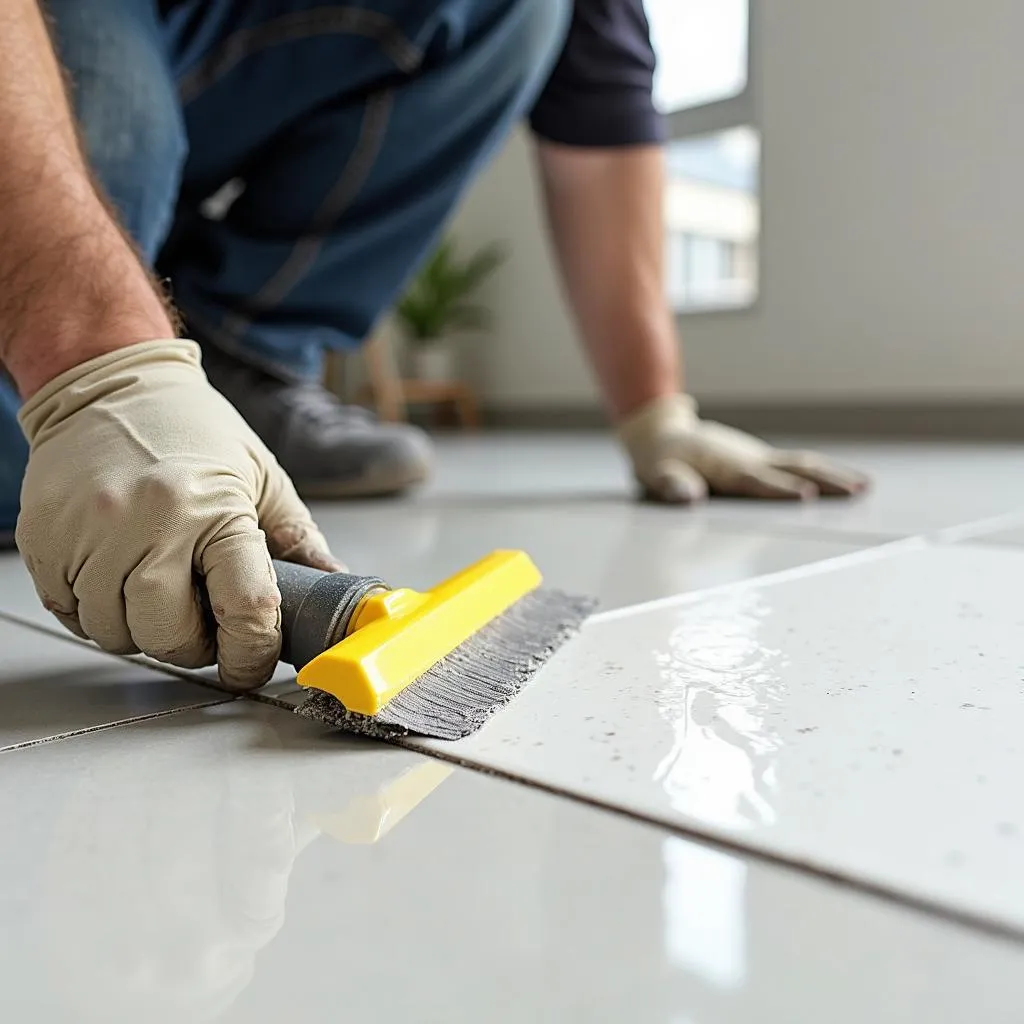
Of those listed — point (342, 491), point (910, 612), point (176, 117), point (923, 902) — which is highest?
point (176, 117)

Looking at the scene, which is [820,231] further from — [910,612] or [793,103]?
[910,612]

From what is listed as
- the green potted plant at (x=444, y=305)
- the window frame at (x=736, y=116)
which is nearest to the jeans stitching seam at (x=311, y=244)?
the window frame at (x=736, y=116)

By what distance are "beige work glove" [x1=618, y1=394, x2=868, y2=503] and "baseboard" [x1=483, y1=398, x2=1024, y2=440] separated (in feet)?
5.00

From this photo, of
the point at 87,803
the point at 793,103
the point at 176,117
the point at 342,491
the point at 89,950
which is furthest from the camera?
the point at 793,103

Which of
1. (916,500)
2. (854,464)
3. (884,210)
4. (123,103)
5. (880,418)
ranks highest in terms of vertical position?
(123,103)

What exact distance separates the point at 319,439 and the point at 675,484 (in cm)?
48

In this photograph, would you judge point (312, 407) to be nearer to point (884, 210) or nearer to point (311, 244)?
point (311, 244)

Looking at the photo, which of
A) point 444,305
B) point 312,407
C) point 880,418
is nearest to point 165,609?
point 312,407

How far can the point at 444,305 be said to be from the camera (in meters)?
4.36

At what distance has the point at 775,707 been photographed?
1.72ft

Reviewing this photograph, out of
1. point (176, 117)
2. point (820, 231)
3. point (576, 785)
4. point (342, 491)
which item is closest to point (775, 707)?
point (576, 785)

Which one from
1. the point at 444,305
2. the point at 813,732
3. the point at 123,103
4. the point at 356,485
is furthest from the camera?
the point at 444,305

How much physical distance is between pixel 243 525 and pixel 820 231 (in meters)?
2.94

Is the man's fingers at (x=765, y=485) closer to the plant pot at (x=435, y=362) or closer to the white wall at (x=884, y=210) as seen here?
the white wall at (x=884, y=210)
